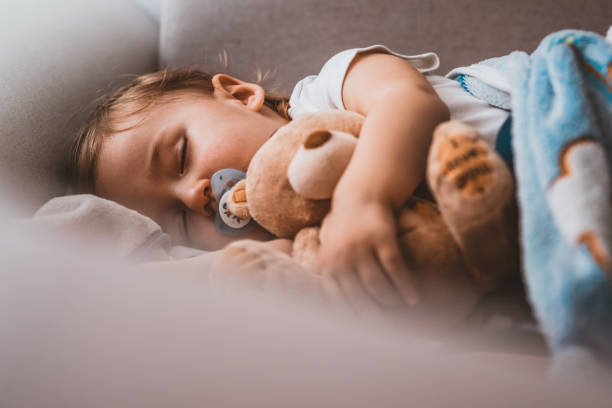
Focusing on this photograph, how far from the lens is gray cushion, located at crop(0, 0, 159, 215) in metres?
0.67

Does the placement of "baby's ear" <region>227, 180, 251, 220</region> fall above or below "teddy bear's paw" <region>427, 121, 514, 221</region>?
below

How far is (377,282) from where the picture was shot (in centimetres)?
35

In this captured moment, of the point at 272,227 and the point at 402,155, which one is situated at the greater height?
the point at 402,155

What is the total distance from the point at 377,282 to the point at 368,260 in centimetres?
2

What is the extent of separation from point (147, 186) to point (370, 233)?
0.48 meters

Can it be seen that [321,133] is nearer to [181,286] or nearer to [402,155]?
[402,155]

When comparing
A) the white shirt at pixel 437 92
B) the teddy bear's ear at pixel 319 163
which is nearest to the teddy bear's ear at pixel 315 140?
the teddy bear's ear at pixel 319 163

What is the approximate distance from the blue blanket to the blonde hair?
23.5 inches

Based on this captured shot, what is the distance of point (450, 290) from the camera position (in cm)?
35

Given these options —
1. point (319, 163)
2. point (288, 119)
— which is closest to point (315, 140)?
point (319, 163)

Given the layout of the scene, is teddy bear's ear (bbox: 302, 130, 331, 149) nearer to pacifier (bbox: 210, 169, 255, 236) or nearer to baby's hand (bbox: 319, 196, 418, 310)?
baby's hand (bbox: 319, 196, 418, 310)

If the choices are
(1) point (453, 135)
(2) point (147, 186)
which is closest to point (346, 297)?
(1) point (453, 135)

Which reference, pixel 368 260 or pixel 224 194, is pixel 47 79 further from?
pixel 368 260

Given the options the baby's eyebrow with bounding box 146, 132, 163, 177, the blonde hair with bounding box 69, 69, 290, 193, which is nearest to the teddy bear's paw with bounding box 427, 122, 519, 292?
the baby's eyebrow with bounding box 146, 132, 163, 177
